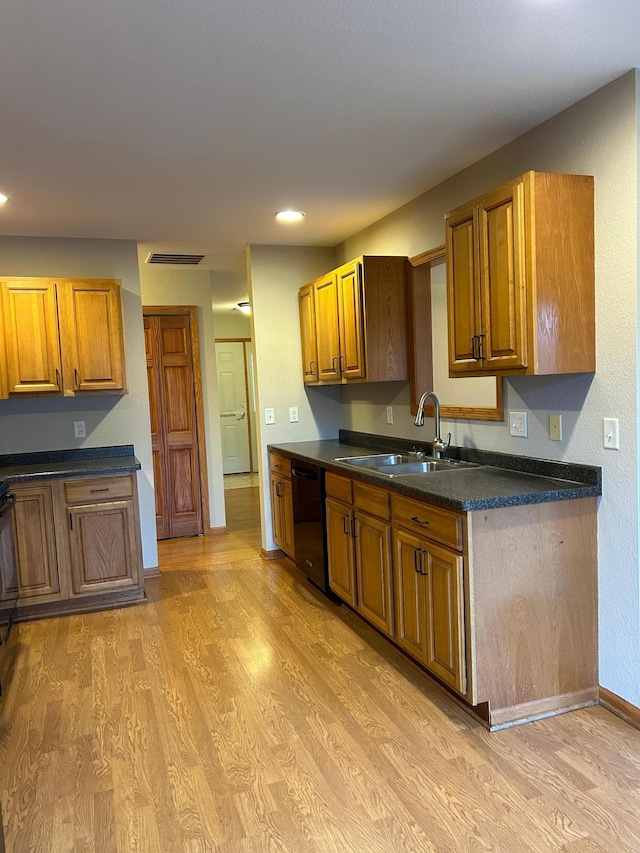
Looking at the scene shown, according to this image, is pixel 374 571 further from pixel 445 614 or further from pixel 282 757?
pixel 282 757

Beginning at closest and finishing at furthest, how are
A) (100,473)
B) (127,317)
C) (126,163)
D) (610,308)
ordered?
1. (610,308)
2. (126,163)
3. (100,473)
4. (127,317)

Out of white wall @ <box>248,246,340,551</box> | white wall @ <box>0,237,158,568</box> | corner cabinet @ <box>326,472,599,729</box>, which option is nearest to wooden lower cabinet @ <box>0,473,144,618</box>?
white wall @ <box>0,237,158,568</box>

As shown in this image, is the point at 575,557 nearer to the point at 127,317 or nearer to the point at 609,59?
the point at 609,59

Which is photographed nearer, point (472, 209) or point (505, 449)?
point (472, 209)

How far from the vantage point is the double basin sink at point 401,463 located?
328 cm

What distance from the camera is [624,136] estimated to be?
7.19ft

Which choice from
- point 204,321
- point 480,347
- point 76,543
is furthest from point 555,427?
point 204,321

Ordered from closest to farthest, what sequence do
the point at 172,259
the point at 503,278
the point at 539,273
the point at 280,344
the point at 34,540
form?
1. the point at 539,273
2. the point at 503,278
3. the point at 34,540
4. the point at 280,344
5. the point at 172,259

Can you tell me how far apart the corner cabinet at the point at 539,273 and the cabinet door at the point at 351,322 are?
124 cm

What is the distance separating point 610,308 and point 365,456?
1.74 metres

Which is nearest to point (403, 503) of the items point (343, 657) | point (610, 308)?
point (343, 657)

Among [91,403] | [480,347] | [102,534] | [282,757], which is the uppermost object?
[480,347]

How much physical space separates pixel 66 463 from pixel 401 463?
215 centimetres

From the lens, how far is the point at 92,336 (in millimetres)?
3857
